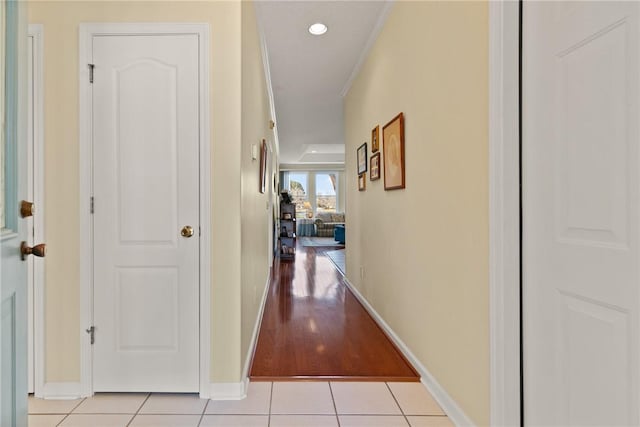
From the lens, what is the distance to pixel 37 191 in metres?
1.82

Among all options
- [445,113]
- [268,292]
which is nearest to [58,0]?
[445,113]

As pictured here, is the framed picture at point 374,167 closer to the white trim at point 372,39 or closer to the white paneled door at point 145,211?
the white trim at point 372,39

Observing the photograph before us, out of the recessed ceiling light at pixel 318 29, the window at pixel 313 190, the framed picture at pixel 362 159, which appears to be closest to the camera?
the recessed ceiling light at pixel 318 29

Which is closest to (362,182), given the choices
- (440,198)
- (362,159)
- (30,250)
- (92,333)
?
(362,159)

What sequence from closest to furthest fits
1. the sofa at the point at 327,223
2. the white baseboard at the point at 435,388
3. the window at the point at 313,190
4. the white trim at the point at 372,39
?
the white baseboard at the point at 435,388, the white trim at the point at 372,39, the sofa at the point at 327,223, the window at the point at 313,190

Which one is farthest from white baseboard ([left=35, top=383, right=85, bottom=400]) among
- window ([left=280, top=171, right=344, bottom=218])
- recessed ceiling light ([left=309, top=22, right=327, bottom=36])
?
window ([left=280, top=171, right=344, bottom=218])

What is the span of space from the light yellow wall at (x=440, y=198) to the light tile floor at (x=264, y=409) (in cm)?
24

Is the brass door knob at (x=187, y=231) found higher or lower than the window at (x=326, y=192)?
lower

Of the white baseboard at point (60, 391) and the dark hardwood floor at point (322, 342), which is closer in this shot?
the white baseboard at point (60, 391)

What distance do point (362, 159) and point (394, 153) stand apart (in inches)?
40.9

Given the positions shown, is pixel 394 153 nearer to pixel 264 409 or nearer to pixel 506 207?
pixel 506 207

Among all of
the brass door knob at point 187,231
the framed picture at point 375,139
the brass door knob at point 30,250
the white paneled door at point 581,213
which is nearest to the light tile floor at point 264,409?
the white paneled door at point 581,213

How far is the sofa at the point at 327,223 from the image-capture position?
1113 centimetres

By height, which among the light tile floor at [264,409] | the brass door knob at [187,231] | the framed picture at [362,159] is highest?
the framed picture at [362,159]
